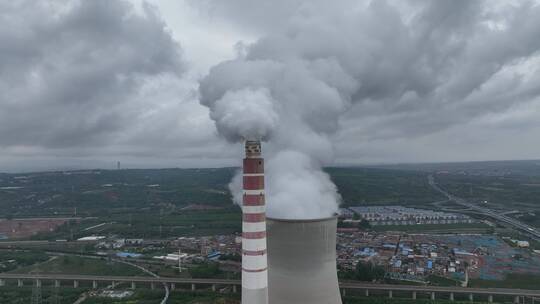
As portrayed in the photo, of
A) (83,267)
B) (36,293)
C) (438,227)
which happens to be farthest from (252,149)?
(438,227)

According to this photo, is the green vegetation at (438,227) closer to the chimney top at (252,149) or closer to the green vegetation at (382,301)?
the green vegetation at (382,301)

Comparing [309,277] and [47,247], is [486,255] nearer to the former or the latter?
[309,277]

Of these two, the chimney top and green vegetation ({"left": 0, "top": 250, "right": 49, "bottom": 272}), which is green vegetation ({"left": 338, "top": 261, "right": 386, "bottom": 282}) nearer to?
the chimney top

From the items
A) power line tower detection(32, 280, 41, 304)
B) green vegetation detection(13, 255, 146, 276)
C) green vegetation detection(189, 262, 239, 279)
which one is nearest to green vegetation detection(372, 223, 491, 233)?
green vegetation detection(189, 262, 239, 279)

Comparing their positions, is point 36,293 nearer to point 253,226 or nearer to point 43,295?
point 43,295

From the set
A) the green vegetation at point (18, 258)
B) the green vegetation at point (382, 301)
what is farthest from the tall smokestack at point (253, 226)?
the green vegetation at point (18, 258)

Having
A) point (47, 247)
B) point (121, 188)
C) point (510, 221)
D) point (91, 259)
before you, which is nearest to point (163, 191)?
point (121, 188)
